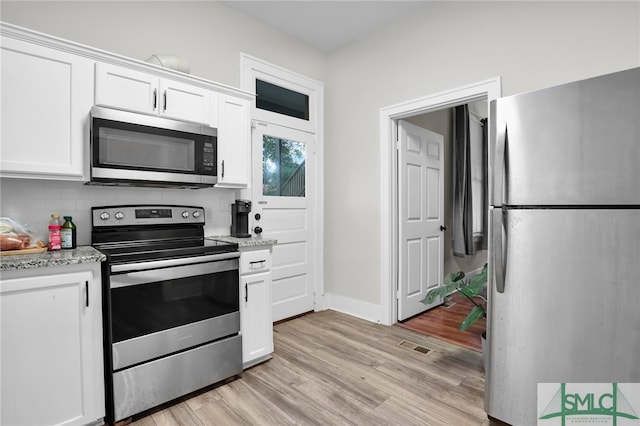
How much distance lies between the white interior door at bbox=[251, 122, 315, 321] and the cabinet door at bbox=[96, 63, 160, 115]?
1094mm

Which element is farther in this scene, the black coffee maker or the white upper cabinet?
the black coffee maker

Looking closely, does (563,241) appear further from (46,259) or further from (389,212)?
(46,259)

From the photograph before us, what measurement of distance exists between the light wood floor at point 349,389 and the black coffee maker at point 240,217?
998 mm

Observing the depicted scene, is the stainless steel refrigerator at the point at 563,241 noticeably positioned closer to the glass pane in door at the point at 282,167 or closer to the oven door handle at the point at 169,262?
the oven door handle at the point at 169,262

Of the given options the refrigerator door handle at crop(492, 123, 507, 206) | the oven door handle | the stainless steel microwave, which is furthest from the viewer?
the stainless steel microwave

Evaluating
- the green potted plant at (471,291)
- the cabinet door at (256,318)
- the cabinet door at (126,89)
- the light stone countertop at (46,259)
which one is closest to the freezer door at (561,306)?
the green potted plant at (471,291)

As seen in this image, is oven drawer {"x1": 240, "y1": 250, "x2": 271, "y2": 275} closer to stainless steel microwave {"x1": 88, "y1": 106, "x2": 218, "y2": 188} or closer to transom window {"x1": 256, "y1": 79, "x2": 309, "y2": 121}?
stainless steel microwave {"x1": 88, "y1": 106, "x2": 218, "y2": 188}

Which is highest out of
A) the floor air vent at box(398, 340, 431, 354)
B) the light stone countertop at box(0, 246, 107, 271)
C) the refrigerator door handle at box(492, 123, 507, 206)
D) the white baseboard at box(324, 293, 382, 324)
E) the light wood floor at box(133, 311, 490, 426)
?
the refrigerator door handle at box(492, 123, 507, 206)

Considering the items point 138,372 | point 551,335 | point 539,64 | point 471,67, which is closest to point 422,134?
point 471,67

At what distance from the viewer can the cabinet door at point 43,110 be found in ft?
5.31

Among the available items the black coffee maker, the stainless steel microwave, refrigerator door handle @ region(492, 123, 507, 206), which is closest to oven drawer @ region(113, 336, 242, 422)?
the black coffee maker

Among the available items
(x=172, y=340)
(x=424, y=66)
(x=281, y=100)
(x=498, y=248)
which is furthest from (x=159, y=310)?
(x=424, y=66)

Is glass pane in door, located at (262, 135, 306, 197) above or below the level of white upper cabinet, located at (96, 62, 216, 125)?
below

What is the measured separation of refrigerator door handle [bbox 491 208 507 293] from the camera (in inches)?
60.8
